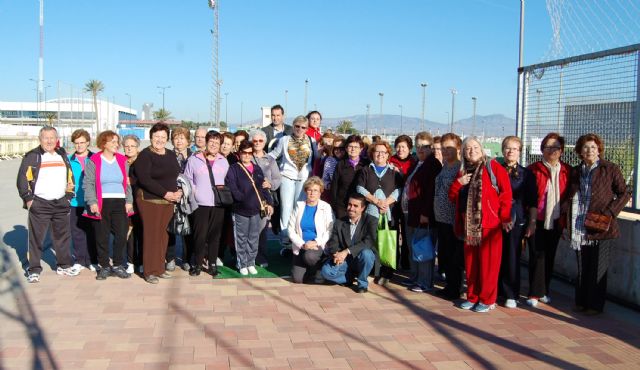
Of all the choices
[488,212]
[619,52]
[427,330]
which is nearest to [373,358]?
→ [427,330]

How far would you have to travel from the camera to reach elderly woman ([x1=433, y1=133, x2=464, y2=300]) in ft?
20.2

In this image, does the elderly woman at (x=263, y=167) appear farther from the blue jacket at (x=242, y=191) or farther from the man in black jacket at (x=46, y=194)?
the man in black jacket at (x=46, y=194)

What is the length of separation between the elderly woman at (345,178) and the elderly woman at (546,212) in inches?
78.7

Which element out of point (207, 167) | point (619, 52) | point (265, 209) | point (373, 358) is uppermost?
point (619, 52)

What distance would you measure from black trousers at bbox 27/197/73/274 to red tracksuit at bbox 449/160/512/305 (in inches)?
175

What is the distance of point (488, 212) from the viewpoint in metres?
5.74

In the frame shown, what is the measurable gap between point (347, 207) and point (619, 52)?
332cm

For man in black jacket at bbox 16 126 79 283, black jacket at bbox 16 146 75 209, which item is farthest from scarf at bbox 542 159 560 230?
black jacket at bbox 16 146 75 209

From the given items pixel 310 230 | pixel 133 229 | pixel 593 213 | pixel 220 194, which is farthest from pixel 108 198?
pixel 593 213

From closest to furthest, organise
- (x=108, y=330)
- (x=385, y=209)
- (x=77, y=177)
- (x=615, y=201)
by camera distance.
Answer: (x=108, y=330) → (x=615, y=201) → (x=385, y=209) → (x=77, y=177)

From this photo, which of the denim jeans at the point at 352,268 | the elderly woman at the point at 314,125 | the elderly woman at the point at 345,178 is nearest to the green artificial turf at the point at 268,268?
the denim jeans at the point at 352,268

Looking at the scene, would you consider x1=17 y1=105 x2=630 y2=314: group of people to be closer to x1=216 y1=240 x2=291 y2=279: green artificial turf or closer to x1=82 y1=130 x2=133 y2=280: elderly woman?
x1=82 y1=130 x2=133 y2=280: elderly woman

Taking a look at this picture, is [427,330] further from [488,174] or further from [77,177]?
[77,177]

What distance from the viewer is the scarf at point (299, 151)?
7.95 metres
